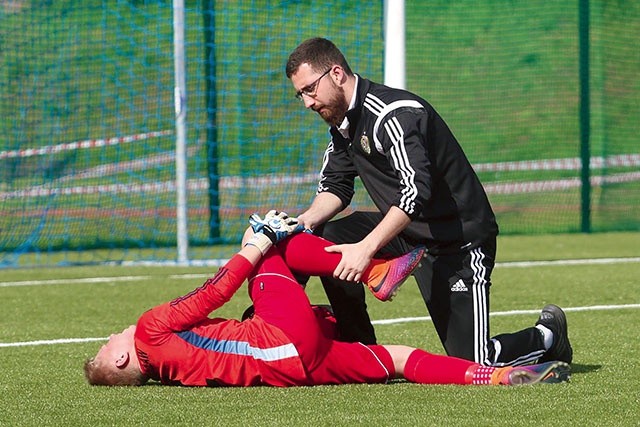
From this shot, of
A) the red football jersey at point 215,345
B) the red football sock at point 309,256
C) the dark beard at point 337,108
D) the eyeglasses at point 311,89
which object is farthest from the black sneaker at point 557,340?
the eyeglasses at point 311,89

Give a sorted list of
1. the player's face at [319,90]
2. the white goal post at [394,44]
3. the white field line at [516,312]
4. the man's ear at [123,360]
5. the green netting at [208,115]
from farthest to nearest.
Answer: the green netting at [208,115], the white goal post at [394,44], the white field line at [516,312], the player's face at [319,90], the man's ear at [123,360]

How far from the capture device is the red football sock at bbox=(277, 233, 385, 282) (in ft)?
19.6

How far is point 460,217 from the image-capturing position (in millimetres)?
6250

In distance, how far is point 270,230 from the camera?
5.96 m

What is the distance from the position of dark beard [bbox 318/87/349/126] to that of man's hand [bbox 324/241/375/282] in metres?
0.73

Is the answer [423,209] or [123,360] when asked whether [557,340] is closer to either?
[423,209]

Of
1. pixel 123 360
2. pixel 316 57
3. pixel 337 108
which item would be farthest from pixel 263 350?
pixel 316 57

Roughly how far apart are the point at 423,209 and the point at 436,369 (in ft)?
2.71

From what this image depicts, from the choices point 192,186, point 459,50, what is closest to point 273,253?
point 192,186

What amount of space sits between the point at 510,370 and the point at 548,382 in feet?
0.57

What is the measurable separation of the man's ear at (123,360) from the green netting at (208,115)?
265 inches

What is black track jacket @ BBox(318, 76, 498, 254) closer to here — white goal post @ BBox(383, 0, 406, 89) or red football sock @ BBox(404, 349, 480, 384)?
red football sock @ BBox(404, 349, 480, 384)

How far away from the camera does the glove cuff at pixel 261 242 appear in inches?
232

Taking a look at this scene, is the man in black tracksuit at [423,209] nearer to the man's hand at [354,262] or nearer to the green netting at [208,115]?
the man's hand at [354,262]
